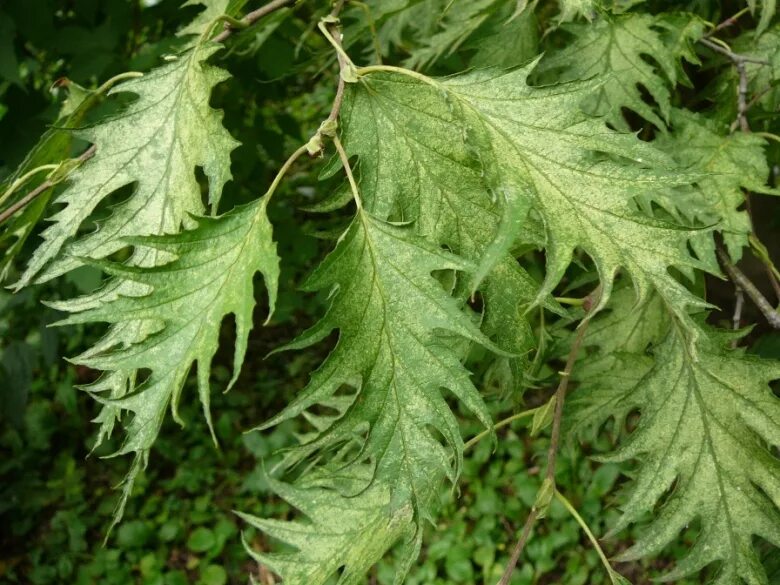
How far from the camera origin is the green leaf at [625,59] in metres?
1.04

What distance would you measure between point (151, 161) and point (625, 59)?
0.65m

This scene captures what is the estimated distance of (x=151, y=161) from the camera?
833 mm

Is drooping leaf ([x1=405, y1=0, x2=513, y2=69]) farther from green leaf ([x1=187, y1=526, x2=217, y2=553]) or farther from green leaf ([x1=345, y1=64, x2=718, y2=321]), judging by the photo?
green leaf ([x1=187, y1=526, x2=217, y2=553])

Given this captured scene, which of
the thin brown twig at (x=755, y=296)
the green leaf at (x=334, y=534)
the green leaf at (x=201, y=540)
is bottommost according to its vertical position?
the green leaf at (x=201, y=540)

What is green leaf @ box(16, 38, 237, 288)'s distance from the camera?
0.82 meters

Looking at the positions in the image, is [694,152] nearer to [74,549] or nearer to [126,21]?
[126,21]

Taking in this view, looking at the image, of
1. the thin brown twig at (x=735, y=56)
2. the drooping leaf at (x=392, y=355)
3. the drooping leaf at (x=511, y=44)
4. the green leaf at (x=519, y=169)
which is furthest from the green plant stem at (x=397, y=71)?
the thin brown twig at (x=735, y=56)

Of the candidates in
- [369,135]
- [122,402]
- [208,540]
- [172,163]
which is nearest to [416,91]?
[369,135]

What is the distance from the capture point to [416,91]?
0.78 meters

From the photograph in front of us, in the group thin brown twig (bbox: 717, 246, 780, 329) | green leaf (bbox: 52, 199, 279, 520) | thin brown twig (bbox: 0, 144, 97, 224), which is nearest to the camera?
green leaf (bbox: 52, 199, 279, 520)

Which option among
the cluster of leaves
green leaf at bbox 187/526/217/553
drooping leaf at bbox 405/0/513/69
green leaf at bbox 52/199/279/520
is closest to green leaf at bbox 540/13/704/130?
the cluster of leaves

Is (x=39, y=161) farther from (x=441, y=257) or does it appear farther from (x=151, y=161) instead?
(x=441, y=257)

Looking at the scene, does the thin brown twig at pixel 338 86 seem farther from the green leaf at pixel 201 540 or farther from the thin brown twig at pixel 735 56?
the green leaf at pixel 201 540

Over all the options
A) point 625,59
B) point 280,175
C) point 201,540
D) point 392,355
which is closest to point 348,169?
point 280,175
